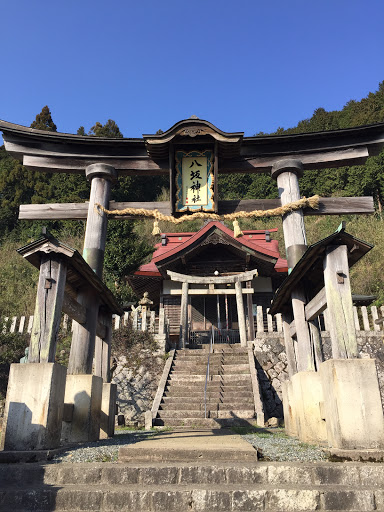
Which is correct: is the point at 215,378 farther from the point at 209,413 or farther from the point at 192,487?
the point at 192,487

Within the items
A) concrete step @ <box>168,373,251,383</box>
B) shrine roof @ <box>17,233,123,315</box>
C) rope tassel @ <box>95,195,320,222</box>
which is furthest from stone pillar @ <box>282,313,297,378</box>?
concrete step @ <box>168,373,251,383</box>

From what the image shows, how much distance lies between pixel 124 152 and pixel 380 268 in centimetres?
2298

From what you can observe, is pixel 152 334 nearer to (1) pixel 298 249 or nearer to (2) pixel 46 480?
(1) pixel 298 249

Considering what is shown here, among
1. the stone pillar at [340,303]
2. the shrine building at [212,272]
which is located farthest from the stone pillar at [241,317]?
the stone pillar at [340,303]

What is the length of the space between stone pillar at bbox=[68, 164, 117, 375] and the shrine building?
8.69 meters

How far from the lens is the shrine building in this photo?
16672 mm

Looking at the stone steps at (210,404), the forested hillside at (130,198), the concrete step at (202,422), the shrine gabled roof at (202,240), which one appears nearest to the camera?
the concrete step at (202,422)

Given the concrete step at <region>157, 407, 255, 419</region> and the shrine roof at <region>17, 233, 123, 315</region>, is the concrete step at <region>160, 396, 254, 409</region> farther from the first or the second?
the shrine roof at <region>17, 233, 123, 315</region>

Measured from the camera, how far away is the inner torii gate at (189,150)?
7.42 m

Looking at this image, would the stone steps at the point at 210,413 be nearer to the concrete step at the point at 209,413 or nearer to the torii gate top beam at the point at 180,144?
the concrete step at the point at 209,413

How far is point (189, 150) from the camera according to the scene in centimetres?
788

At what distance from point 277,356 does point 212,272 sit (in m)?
5.65

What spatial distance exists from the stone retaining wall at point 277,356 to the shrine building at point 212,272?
98.8 inches

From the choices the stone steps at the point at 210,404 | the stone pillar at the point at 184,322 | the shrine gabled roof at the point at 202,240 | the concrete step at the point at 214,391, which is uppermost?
the shrine gabled roof at the point at 202,240
